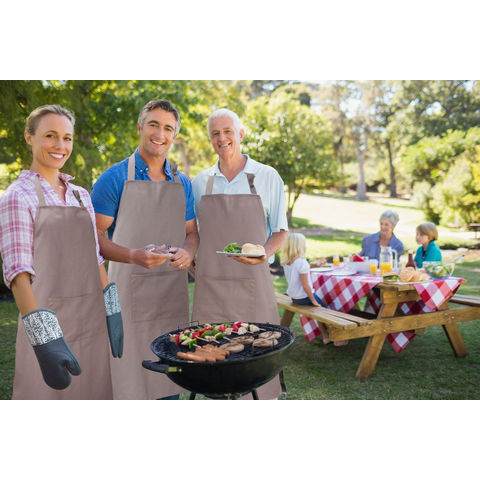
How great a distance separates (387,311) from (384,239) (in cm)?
148

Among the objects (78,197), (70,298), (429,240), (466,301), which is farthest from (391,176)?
(70,298)

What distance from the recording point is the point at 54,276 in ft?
6.23

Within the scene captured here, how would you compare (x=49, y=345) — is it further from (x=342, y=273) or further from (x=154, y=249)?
(x=342, y=273)

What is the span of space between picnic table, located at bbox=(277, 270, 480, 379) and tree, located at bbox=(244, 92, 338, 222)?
16.6 feet

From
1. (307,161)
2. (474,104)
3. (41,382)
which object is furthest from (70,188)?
(474,104)

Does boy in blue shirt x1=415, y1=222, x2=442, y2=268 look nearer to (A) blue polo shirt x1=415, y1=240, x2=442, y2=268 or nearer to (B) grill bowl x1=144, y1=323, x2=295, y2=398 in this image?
(A) blue polo shirt x1=415, y1=240, x2=442, y2=268

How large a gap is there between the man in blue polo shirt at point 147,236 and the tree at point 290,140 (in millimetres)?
6977

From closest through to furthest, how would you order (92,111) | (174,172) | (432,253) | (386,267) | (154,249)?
(154,249)
(174,172)
(386,267)
(432,253)
(92,111)

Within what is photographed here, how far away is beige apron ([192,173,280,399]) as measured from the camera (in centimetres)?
241

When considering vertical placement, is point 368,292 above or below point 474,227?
above

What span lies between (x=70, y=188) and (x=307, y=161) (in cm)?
780

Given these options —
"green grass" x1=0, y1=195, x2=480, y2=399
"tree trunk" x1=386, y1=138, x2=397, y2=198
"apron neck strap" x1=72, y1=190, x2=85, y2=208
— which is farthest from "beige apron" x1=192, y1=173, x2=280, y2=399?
"tree trunk" x1=386, y1=138, x2=397, y2=198

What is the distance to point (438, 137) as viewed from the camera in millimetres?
16281

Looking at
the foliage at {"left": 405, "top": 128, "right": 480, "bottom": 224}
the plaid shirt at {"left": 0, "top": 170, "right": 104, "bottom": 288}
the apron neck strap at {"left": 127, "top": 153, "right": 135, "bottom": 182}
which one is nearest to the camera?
the plaid shirt at {"left": 0, "top": 170, "right": 104, "bottom": 288}
